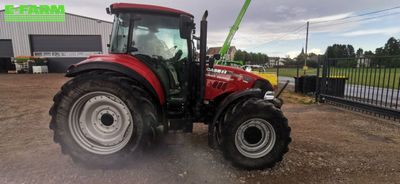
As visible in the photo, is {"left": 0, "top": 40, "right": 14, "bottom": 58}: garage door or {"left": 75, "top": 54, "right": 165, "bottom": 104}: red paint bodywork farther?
{"left": 0, "top": 40, "right": 14, "bottom": 58}: garage door

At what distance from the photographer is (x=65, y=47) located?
20188 millimetres

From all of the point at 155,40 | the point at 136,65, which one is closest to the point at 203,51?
the point at 155,40

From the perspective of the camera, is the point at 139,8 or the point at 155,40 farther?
the point at 155,40

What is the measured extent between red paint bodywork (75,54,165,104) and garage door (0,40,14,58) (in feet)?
83.4

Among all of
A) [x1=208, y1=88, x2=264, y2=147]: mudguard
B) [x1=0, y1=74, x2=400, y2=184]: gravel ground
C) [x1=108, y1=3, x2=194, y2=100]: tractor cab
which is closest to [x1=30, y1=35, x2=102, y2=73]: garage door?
[x1=0, y1=74, x2=400, y2=184]: gravel ground

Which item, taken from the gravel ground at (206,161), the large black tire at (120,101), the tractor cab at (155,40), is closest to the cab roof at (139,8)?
the tractor cab at (155,40)

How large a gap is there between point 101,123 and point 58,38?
22002 mm

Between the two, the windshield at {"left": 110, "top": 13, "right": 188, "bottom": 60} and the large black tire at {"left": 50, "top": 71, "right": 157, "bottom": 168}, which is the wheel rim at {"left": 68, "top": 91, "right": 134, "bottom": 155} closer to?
the large black tire at {"left": 50, "top": 71, "right": 157, "bottom": 168}

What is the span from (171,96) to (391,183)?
2905 millimetres

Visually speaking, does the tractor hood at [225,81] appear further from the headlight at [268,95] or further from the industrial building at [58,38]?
the industrial building at [58,38]

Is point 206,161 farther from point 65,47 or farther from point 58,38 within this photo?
point 58,38

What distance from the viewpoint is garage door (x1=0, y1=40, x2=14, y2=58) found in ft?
67.4

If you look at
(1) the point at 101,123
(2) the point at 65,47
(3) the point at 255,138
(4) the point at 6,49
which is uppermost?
(2) the point at 65,47

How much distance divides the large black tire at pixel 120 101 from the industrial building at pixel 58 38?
63.9 feet
